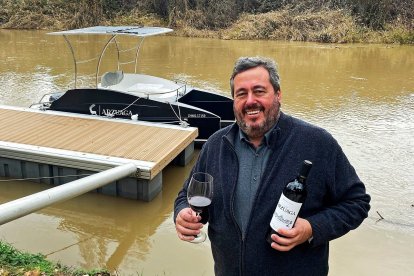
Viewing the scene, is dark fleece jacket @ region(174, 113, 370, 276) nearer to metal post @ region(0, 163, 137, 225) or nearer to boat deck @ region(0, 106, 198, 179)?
metal post @ region(0, 163, 137, 225)

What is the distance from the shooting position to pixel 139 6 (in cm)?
2727

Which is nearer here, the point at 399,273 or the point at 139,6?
the point at 399,273

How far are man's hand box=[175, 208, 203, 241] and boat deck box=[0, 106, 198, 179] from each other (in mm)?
3102

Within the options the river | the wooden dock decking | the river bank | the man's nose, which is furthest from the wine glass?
the river bank

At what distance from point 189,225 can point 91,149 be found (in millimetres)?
4000

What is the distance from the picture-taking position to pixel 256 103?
6.03ft

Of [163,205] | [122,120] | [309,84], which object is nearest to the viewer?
[163,205]

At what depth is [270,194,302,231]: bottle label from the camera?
1.62 meters

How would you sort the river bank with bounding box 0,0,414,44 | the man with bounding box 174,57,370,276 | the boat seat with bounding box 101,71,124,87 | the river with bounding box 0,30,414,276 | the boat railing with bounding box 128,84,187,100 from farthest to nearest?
the river bank with bounding box 0,0,414,44 → the boat seat with bounding box 101,71,124,87 → the boat railing with bounding box 128,84,187,100 → the river with bounding box 0,30,414,276 → the man with bounding box 174,57,370,276

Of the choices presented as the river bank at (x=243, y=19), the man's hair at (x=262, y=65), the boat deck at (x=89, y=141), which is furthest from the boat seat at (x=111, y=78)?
the river bank at (x=243, y=19)

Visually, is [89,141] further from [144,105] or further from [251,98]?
[251,98]

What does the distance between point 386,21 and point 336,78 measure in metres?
11.6

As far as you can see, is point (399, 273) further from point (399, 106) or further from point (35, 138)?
point (399, 106)

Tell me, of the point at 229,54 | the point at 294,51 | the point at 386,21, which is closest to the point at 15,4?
the point at 229,54
